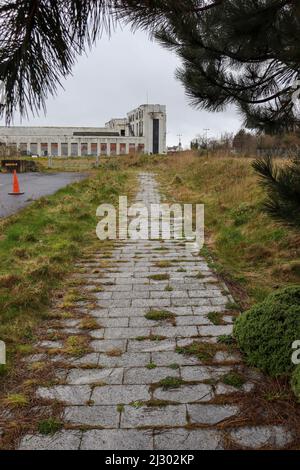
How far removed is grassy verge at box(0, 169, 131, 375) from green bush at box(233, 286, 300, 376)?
165cm

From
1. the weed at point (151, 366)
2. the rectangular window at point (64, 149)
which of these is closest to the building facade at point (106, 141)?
the rectangular window at point (64, 149)

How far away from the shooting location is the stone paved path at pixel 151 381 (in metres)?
2.27

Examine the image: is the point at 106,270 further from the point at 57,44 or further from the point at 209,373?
the point at 57,44

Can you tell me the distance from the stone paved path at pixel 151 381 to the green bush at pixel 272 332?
14 centimetres

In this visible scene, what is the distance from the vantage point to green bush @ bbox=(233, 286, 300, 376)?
2832 mm

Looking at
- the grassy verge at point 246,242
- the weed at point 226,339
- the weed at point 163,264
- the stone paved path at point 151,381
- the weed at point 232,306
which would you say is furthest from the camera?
the weed at point 163,264

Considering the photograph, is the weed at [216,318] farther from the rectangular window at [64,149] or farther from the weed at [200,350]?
the rectangular window at [64,149]

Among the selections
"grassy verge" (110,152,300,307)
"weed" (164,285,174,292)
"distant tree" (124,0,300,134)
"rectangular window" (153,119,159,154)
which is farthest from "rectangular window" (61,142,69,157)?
"distant tree" (124,0,300,134)

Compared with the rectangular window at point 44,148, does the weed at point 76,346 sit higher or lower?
lower

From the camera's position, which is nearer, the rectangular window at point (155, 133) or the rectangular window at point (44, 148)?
the rectangular window at point (44, 148)

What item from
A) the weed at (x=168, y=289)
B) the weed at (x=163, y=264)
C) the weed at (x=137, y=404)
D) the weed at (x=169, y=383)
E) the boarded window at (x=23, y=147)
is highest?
the boarded window at (x=23, y=147)

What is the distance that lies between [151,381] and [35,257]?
11.1 ft

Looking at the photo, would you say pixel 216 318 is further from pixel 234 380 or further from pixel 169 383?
pixel 169 383

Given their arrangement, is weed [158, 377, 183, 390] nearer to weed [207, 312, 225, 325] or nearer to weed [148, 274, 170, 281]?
weed [207, 312, 225, 325]
